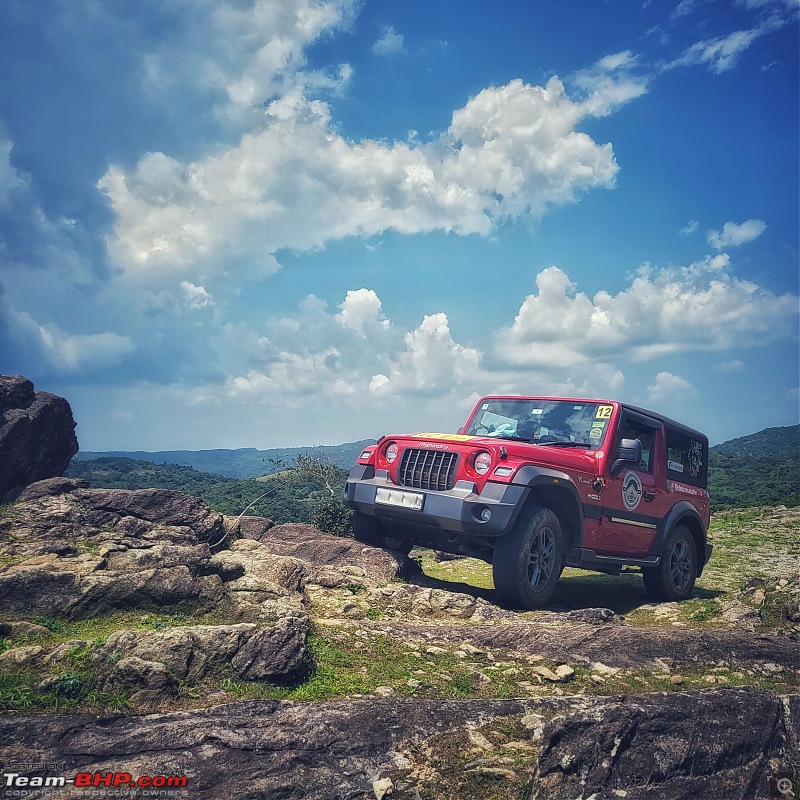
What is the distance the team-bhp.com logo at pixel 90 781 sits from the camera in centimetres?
279

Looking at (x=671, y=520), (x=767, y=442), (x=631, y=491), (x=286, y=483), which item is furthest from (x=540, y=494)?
(x=767, y=442)

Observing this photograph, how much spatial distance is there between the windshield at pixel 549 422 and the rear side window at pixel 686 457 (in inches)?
72.8

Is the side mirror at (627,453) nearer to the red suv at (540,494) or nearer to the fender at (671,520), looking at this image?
the red suv at (540,494)

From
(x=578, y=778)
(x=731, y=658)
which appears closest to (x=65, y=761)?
(x=578, y=778)

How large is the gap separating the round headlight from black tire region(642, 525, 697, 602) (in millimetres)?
3707

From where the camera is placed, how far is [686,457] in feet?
31.4

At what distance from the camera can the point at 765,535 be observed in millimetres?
15992

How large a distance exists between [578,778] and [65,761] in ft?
8.86

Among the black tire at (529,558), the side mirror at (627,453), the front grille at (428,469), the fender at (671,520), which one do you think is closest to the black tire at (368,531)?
the front grille at (428,469)

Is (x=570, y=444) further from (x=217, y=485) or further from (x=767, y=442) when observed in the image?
(x=767, y=442)

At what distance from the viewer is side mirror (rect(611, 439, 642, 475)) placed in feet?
24.7

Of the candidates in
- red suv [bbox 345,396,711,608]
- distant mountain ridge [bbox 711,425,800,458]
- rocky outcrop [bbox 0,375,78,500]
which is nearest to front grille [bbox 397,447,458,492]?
red suv [bbox 345,396,711,608]

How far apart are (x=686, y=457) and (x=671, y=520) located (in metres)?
1.24

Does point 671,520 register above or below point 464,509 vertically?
below
